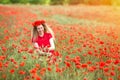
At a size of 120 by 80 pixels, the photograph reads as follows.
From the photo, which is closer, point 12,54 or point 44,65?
point 44,65

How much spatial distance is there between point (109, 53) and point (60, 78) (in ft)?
6.78

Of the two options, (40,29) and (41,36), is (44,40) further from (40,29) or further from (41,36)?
(40,29)

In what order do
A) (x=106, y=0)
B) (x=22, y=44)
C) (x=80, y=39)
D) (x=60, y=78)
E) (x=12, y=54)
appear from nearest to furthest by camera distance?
(x=60, y=78) → (x=12, y=54) → (x=22, y=44) → (x=80, y=39) → (x=106, y=0)

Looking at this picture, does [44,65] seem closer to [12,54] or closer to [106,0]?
[12,54]

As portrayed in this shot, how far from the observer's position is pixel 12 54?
725cm

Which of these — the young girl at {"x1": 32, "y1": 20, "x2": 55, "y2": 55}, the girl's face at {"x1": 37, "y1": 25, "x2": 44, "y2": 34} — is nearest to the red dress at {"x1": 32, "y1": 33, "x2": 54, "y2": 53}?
the young girl at {"x1": 32, "y1": 20, "x2": 55, "y2": 55}

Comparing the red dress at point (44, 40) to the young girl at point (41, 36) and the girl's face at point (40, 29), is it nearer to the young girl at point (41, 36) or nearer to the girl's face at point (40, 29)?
the young girl at point (41, 36)

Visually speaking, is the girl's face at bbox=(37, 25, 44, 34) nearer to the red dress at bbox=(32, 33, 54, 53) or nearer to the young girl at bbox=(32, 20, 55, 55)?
the young girl at bbox=(32, 20, 55, 55)

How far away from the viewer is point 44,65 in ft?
20.2

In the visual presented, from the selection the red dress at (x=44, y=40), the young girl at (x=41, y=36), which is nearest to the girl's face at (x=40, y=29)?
the young girl at (x=41, y=36)

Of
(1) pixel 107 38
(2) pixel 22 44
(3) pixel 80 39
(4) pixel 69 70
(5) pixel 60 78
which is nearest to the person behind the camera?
(5) pixel 60 78

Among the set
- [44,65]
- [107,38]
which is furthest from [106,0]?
[44,65]

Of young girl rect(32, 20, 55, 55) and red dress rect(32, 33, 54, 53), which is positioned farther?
red dress rect(32, 33, 54, 53)

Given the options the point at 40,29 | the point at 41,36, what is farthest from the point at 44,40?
the point at 40,29
